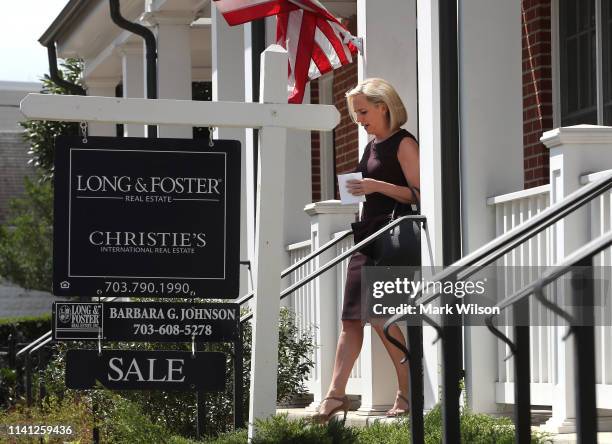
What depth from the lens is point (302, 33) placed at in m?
8.85

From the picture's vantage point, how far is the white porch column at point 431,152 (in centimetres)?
679

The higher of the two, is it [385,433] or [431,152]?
[431,152]

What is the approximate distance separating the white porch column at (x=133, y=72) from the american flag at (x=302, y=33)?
5.66m

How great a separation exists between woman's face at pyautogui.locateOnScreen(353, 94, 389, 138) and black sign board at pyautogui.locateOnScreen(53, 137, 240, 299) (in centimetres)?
156

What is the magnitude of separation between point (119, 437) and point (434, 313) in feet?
5.80

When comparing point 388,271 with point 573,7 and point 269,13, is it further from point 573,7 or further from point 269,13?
point 573,7

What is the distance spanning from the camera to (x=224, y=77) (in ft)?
35.3

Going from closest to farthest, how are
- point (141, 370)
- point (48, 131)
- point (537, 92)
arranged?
point (141, 370)
point (537, 92)
point (48, 131)

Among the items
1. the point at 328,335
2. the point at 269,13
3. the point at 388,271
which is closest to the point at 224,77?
the point at 269,13

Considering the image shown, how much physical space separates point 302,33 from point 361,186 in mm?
2403

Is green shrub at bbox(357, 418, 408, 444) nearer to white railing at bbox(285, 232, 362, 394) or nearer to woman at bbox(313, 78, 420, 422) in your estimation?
woman at bbox(313, 78, 420, 422)

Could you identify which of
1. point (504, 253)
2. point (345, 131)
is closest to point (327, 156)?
point (345, 131)

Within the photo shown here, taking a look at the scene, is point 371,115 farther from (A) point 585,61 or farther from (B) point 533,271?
(A) point 585,61

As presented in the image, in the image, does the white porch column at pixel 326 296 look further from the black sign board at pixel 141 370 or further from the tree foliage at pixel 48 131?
the tree foliage at pixel 48 131
